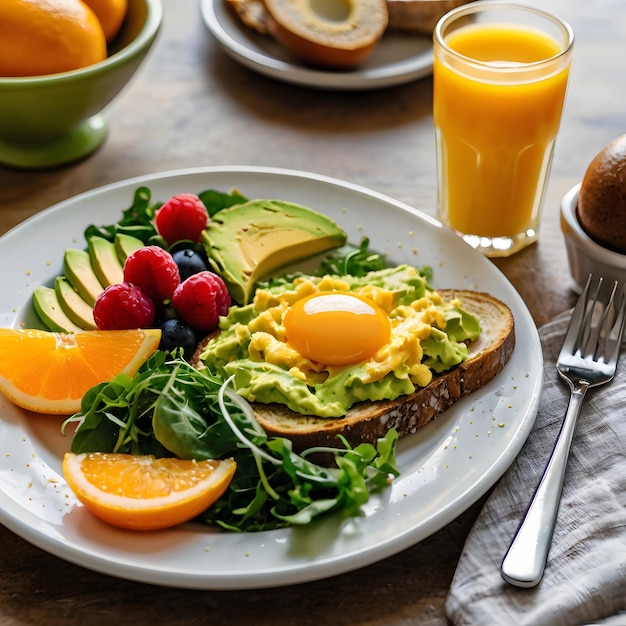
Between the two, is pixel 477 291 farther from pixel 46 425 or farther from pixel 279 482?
pixel 46 425

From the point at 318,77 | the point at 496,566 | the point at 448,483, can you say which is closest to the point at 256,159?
the point at 318,77

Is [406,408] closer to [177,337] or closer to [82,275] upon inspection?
[177,337]

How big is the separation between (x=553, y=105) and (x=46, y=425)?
1580 millimetres

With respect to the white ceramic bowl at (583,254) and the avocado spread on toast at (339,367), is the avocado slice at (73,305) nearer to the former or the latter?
the avocado spread on toast at (339,367)

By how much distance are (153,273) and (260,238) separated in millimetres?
379

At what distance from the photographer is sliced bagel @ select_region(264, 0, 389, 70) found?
3131mm

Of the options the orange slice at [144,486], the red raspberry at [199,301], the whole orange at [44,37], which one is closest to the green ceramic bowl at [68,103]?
the whole orange at [44,37]

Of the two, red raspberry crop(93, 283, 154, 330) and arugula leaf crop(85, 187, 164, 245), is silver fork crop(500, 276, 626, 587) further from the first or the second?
arugula leaf crop(85, 187, 164, 245)

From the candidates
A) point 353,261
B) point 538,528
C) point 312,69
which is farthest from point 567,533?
point 312,69

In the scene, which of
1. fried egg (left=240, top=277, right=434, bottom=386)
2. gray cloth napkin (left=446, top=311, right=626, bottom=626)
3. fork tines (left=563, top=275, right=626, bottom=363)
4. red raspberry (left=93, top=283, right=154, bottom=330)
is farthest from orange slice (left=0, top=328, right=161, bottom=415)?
fork tines (left=563, top=275, right=626, bottom=363)

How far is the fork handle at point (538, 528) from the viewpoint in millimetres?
1562

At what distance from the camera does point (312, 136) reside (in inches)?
122

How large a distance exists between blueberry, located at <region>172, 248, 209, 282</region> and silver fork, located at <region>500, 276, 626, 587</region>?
968mm

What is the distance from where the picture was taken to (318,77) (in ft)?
10.3
